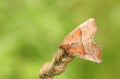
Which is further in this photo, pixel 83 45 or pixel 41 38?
pixel 41 38

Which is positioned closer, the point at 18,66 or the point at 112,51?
the point at 18,66

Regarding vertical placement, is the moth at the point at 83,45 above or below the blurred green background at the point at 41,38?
below

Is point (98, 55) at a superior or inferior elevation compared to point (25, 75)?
inferior

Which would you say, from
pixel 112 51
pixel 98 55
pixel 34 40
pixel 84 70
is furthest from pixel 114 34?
pixel 98 55

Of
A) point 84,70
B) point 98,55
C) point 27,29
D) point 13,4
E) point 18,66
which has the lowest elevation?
point 98,55

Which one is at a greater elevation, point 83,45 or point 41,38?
point 41,38

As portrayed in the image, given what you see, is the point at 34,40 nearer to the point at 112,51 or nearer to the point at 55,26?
the point at 55,26
